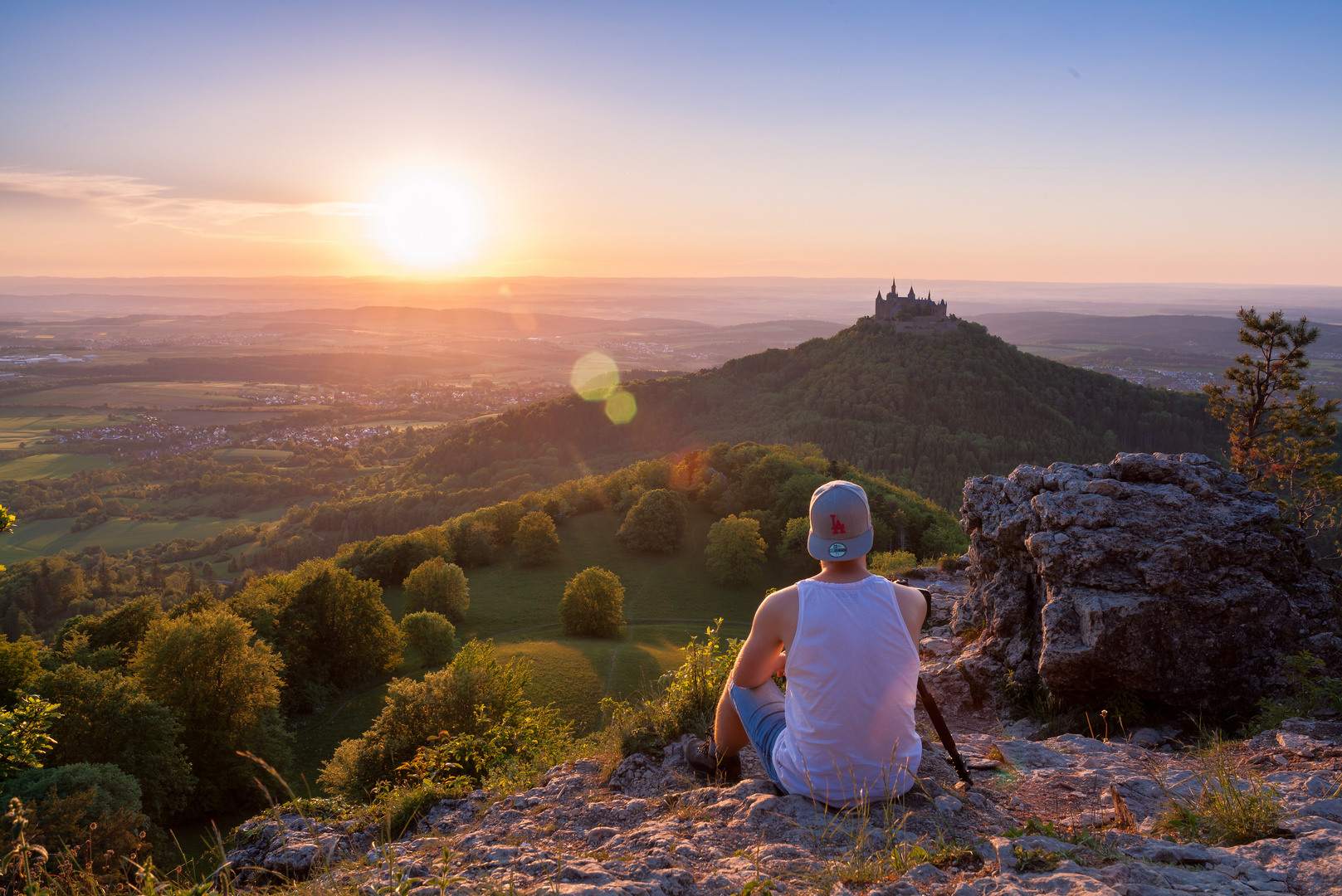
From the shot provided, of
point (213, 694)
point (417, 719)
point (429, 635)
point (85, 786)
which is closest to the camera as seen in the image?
point (85, 786)

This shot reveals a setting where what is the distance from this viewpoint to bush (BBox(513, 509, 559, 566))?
5078 cm

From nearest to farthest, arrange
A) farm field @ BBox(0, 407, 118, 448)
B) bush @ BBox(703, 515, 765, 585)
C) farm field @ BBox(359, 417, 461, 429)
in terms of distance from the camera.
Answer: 1. bush @ BBox(703, 515, 765, 585)
2. farm field @ BBox(0, 407, 118, 448)
3. farm field @ BBox(359, 417, 461, 429)

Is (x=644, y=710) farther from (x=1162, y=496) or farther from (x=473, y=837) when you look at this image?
(x=1162, y=496)

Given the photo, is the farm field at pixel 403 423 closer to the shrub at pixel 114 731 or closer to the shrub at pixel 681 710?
the shrub at pixel 114 731

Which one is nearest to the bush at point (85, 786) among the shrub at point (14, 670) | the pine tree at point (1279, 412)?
the shrub at point (14, 670)

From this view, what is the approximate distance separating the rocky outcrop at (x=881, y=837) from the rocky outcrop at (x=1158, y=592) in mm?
1525

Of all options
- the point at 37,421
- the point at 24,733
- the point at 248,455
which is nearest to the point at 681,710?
the point at 24,733

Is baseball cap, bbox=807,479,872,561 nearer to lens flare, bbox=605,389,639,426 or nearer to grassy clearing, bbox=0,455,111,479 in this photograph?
lens flare, bbox=605,389,639,426

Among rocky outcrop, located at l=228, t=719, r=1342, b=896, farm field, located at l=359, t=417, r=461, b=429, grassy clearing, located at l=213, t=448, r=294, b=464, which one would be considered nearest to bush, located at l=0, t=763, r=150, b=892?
rocky outcrop, located at l=228, t=719, r=1342, b=896

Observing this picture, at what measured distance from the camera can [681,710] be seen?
7562 mm

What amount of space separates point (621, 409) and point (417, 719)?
114 m

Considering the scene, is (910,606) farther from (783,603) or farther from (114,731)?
(114,731)

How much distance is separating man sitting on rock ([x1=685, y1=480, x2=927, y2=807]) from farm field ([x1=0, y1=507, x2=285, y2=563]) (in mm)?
115967

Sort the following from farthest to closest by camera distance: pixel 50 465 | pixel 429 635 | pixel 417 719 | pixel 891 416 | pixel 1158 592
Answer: pixel 50 465, pixel 891 416, pixel 429 635, pixel 417 719, pixel 1158 592
